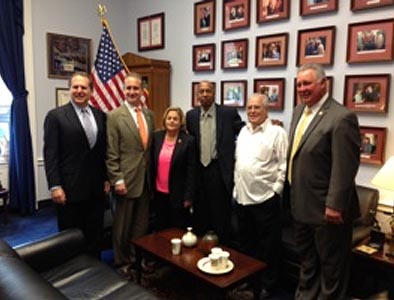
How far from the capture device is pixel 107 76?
Result: 11.3 feet

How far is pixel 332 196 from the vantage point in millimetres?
2004

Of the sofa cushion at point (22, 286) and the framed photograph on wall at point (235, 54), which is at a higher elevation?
the framed photograph on wall at point (235, 54)

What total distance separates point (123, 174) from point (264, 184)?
1.01m

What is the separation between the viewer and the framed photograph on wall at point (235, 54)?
371 cm

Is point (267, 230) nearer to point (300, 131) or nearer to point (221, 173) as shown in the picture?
point (221, 173)

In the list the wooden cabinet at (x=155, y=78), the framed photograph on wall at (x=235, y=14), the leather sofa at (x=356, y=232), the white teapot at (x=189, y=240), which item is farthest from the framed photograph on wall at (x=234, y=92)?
the white teapot at (x=189, y=240)

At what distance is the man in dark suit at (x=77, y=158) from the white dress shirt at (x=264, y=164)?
3.36 feet

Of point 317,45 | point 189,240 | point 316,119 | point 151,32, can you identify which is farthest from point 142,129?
point 151,32

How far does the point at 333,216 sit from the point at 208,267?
29.8 inches

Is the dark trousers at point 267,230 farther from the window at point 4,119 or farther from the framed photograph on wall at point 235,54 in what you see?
the window at point 4,119

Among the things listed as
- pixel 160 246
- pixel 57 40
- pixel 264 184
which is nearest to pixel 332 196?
pixel 264 184

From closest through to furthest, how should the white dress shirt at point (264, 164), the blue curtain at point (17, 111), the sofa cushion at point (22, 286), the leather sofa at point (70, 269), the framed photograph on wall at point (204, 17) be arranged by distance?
the sofa cushion at point (22, 286) → the leather sofa at point (70, 269) → the white dress shirt at point (264, 164) → the framed photograph on wall at point (204, 17) → the blue curtain at point (17, 111)

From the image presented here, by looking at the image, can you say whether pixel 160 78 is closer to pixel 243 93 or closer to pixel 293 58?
pixel 243 93

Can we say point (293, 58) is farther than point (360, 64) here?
Yes
